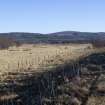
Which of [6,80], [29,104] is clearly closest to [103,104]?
[29,104]

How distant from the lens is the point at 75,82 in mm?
19984

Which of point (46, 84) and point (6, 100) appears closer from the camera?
point (6, 100)

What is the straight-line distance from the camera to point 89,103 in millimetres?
16094

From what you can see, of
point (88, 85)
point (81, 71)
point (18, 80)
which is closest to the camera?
point (88, 85)

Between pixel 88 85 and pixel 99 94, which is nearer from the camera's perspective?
pixel 99 94

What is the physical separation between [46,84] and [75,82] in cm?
170

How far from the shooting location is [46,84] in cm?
2041

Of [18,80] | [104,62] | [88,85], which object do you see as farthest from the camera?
[104,62]

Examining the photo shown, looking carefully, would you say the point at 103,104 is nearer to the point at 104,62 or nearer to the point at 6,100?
the point at 6,100

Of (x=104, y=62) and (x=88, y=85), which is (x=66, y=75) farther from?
(x=104, y=62)

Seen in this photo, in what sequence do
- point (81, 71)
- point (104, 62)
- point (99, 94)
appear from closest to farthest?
point (99, 94) < point (81, 71) < point (104, 62)

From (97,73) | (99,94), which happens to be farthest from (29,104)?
(97,73)

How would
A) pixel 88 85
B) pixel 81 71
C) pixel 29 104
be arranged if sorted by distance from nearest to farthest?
1. pixel 29 104
2. pixel 88 85
3. pixel 81 71

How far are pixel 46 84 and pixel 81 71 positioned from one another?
226 inches
